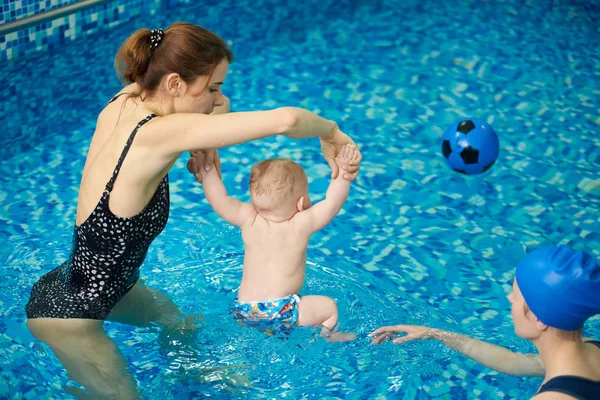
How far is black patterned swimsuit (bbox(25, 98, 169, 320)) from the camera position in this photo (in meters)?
3.35

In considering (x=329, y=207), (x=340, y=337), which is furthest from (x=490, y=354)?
(x=329, y=207)

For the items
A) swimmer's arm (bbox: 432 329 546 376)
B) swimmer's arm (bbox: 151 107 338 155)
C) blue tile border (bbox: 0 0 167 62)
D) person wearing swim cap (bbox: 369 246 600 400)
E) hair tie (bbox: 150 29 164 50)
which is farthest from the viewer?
blue tile border (bbox: 0 0 167 62)

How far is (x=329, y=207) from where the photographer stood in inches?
151

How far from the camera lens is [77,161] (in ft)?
20.7

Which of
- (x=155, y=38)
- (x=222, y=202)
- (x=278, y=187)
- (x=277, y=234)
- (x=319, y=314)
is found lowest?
(x=319, y=314)

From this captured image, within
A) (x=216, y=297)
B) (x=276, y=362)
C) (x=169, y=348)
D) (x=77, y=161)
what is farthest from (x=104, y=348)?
(x=77, y=161)

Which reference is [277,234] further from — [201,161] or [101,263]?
[101,263]

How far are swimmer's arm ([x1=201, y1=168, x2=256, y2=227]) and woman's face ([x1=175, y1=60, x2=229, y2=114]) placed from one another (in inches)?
20.9

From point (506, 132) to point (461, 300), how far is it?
7.93ft

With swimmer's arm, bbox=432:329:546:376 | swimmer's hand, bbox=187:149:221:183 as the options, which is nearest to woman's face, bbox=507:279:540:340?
swimmer's arm, bbox=432:329:546:376

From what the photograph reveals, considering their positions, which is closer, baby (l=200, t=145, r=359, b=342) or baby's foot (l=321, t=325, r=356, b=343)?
baby (l=200, t=145, r=359, b=342)

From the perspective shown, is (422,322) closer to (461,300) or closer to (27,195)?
(461,300)

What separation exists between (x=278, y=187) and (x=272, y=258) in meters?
0.39

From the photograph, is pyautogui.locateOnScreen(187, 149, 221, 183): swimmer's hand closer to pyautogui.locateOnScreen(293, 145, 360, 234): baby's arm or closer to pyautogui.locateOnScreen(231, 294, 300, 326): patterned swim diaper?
pyautogui.locateOnScreen(293, 145, 360, 234): baby's arm
